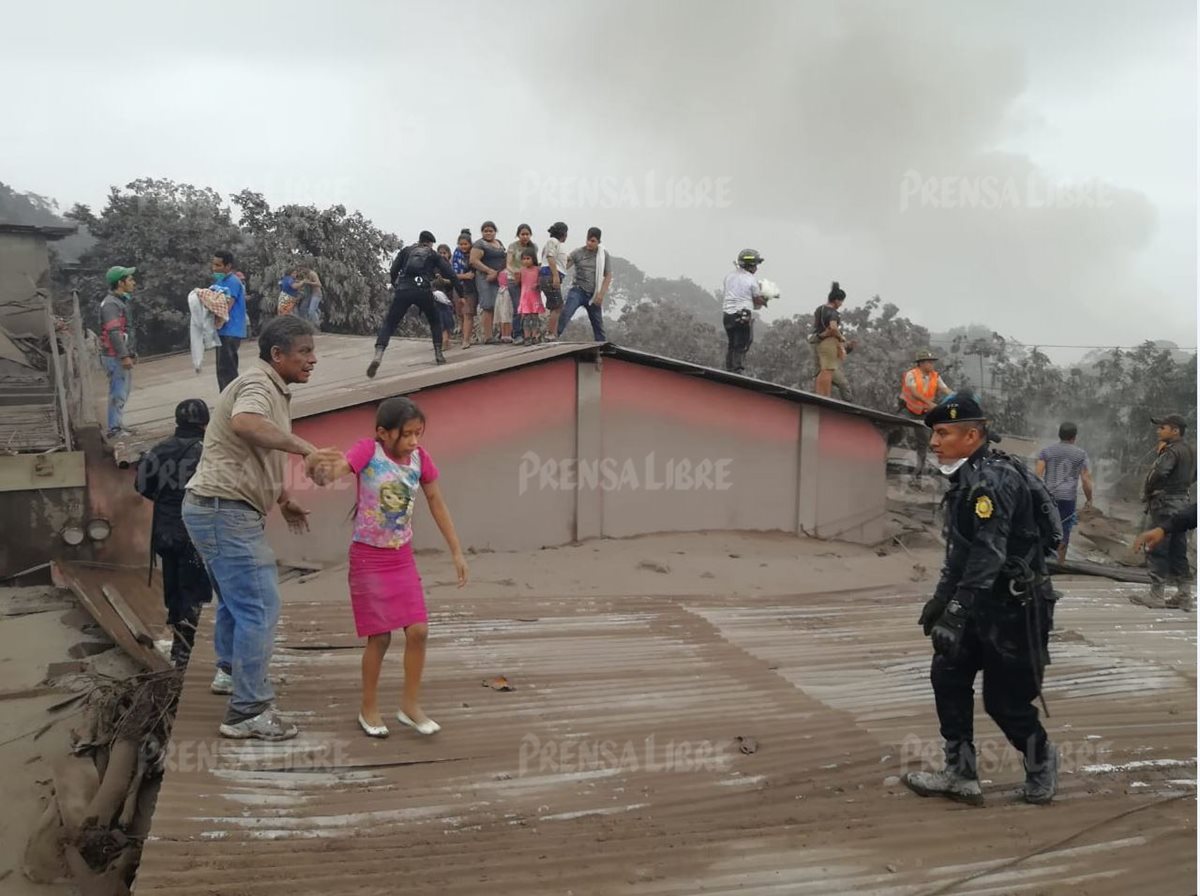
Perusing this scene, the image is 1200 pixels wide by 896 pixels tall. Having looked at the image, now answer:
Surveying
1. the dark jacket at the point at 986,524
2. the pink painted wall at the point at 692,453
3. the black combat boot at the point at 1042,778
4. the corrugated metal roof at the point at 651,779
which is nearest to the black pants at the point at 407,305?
the pink painted wall at the point at 692,453

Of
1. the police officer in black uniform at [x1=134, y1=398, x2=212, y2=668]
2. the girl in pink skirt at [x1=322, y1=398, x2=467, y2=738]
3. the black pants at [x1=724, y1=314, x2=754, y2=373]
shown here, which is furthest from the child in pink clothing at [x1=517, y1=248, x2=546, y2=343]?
the girl in pink skirt at [x1=322, y1=398, x2=467, y2=738]

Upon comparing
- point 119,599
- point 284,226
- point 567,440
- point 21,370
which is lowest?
point 119,599

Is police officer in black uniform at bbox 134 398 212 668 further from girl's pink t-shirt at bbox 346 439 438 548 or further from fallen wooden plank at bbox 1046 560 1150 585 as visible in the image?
fallen wooden plank at bbox 1046 560 1150 585

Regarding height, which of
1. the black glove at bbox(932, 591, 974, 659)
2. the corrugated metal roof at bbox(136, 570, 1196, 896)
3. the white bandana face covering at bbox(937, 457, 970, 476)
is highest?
the white bandana face covering at bbox(937, 457, 970, 476)

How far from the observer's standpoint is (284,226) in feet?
64.0

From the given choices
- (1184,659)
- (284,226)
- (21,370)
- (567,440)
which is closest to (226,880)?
(1184,659)

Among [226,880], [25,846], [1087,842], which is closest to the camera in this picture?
[226,880]

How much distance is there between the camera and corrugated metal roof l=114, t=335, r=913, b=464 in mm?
8852

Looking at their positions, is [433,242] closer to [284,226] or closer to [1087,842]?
[1087,842]

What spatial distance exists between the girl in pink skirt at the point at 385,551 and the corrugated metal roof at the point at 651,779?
0.32m

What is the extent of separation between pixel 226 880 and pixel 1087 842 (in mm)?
3046

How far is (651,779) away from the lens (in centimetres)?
360

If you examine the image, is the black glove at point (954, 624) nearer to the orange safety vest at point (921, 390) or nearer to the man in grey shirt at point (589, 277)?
the man in grey shirt at point (589, 277)

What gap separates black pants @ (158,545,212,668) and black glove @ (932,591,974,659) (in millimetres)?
4470
